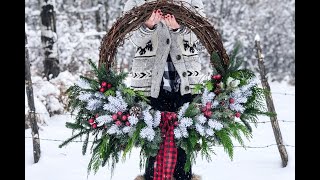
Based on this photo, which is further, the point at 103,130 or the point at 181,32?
the point at 181,32

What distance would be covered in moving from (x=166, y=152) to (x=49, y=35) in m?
6.32

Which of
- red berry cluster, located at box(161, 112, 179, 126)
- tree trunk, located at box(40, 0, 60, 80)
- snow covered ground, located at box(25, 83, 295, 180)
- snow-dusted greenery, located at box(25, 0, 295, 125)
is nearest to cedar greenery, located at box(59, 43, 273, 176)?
red berry cluster, located at box(161, 112, 179, 126)

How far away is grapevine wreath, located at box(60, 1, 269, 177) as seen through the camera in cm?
298

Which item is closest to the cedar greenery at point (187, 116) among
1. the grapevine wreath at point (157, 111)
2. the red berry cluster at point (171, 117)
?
the grapevine wreath at point (157, 111)

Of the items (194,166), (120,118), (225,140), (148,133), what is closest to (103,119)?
(120,118)

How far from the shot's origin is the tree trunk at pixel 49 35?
344 inches

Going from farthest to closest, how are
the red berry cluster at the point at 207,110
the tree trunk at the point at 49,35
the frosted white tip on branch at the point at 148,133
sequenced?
the tree trunk at the point at 49,35 → the red berry cluster at the point at 207,110 → the frosted white tip on branch at the point at 148,133

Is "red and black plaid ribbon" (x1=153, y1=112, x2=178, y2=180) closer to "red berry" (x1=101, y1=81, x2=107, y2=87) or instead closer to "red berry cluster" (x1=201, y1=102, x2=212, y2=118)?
"red berry cluster" (x1=201, y1=102, x2=212, y2=118)

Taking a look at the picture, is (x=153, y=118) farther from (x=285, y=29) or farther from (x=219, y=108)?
(x=285, y=29)

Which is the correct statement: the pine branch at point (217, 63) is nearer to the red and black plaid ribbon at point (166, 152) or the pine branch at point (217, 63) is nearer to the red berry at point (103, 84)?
the red and black plaid ribbon at point (166, 152)

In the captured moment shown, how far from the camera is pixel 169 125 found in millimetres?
3152

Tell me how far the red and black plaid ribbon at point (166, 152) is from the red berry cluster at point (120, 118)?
320 millimetres
